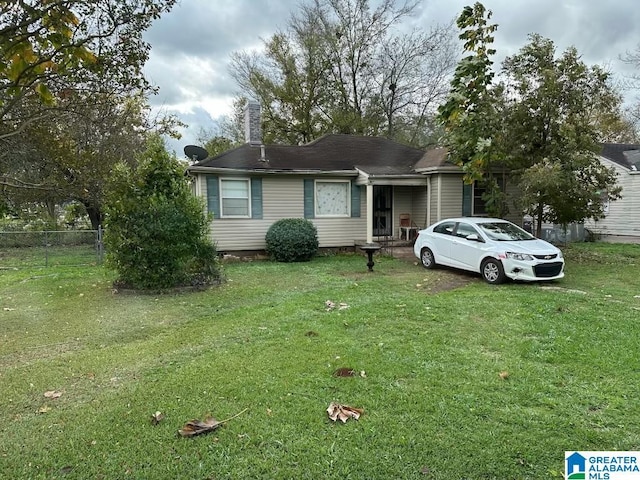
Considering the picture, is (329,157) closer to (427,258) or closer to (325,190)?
(325,190)

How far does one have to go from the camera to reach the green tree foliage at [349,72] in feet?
83.4

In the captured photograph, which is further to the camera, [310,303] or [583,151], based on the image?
[583,151]

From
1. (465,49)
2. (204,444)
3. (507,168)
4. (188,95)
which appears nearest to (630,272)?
(507,168)

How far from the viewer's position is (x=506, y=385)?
3.68 m

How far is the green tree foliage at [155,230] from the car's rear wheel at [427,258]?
18.3ft

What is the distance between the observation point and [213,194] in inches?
504

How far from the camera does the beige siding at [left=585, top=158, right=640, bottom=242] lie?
17062 millimetres

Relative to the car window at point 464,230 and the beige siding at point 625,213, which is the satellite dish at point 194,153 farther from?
the beige siding at point 625,213

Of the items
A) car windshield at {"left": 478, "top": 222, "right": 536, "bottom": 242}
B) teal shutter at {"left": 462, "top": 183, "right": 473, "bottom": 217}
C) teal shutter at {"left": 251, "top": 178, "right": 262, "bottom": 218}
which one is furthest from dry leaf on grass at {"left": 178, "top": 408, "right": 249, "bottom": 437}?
teal shutter at {"left": 462, "top": 183, "right": 473, "bottom": 217}

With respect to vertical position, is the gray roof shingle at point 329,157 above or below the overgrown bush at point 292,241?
above

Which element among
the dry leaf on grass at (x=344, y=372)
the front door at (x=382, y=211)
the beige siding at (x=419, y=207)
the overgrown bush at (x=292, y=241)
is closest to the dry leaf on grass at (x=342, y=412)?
the dry leaf on grass at (x=344, y=372)

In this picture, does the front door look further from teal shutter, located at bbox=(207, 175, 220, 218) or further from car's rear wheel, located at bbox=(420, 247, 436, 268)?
teal shutter, located at bbox=(207, 175, 220, 218)

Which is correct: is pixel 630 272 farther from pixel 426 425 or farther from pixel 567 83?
pixel 426 425

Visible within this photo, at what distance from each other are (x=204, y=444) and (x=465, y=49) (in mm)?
13630
